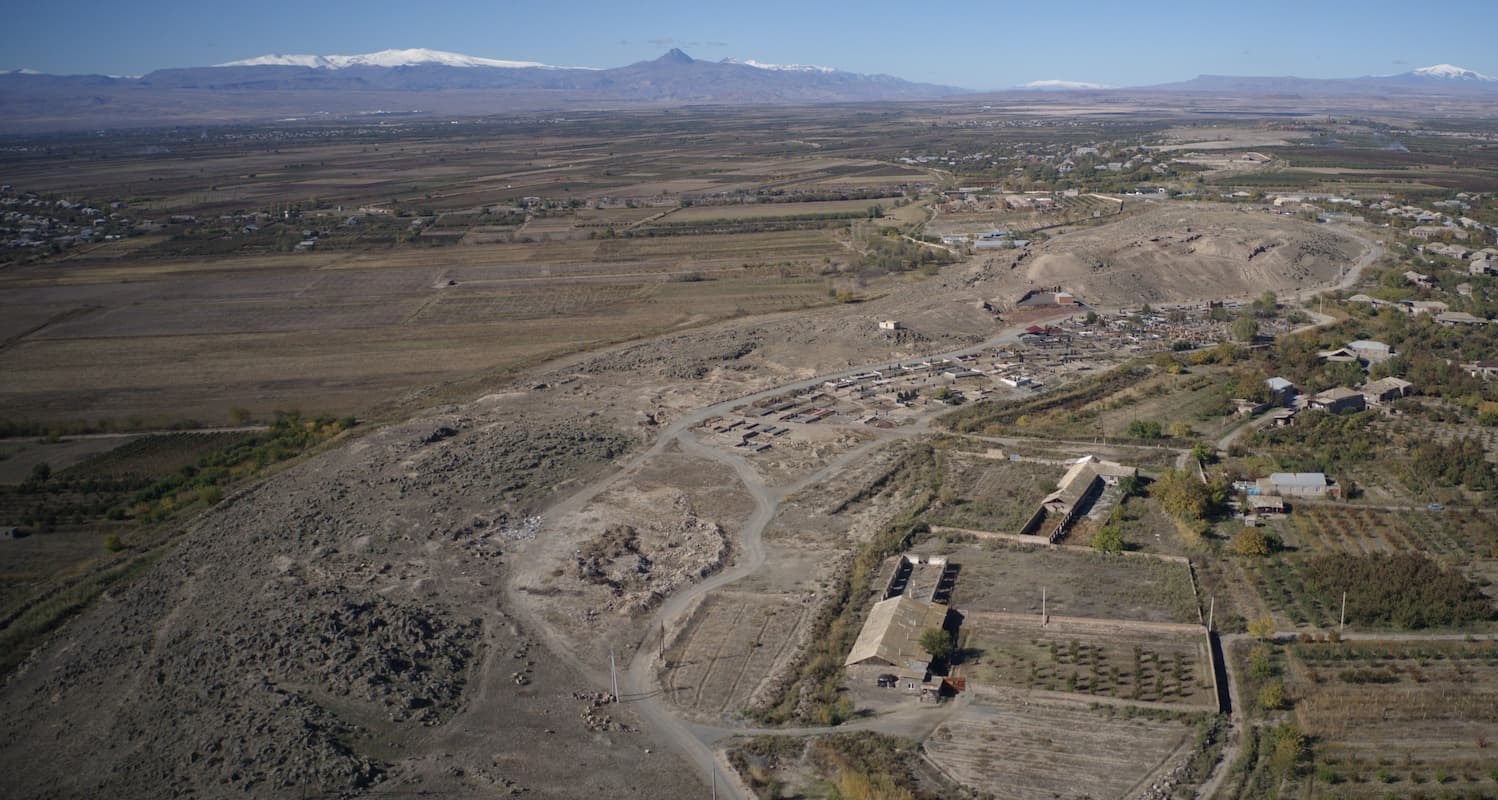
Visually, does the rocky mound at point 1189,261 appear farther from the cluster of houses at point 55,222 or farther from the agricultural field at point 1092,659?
the cluster of houses at point 55,222

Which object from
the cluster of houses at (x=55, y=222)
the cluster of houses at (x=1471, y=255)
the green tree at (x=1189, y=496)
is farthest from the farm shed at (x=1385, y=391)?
the cluster of houses at (x=55, y=222)

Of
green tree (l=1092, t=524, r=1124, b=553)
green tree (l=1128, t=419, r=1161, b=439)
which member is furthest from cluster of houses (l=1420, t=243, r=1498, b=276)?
green tree (l=1092, t=524, r=1124, b=553)

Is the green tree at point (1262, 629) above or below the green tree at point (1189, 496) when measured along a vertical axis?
below

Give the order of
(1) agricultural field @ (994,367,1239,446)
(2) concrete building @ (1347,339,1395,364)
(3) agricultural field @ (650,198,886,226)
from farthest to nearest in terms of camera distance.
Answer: (3) agricultural field @ (650,198,886,226)
(2) concrete building @ (1347,339,1395,364)
(1) agricultural field @ (994,367,1239,446)

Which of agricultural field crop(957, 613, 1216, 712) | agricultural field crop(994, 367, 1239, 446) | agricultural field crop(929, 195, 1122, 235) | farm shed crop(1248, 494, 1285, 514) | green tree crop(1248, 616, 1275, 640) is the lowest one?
agricultural field crop(957, 613, 1216, 712)

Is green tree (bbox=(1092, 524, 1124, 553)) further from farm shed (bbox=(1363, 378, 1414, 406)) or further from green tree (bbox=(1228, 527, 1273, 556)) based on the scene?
farm shed (bbox=(1363, 378, 1414, 406))

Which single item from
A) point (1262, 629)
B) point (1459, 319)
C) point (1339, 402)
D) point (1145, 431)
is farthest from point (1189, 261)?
point (1262, 629)
